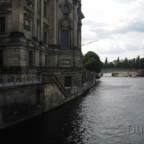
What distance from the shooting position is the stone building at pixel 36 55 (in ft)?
62.0

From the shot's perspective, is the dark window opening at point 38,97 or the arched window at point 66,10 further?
the arched window at point 66,10

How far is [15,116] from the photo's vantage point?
18.1 m

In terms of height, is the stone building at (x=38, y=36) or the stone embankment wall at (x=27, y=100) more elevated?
the stone building at (x=38, y=36)

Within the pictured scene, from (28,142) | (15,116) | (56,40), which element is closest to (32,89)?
(15,116)

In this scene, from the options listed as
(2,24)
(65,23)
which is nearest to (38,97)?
(2,24)

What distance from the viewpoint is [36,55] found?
3134 cm

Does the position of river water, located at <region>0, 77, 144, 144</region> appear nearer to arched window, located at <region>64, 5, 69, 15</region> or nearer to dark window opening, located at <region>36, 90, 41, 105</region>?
dark window opening, located at <region>36, 90, 41, 105</region>

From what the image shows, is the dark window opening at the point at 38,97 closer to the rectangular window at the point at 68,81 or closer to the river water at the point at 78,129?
the river water at the point at 78,129

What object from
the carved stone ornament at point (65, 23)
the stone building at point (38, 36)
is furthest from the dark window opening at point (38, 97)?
the carved stone ornament at point (65, 23)

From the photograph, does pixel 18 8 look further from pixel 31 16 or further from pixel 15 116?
pixel 15 116

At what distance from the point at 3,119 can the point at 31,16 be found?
1910cm

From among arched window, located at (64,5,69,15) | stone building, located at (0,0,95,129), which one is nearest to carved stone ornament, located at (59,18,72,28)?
stone building, located at (0,0,95,129)

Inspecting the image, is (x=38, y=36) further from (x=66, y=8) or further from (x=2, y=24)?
(x=66, y=8)

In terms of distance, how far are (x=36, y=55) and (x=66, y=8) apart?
16890mm
